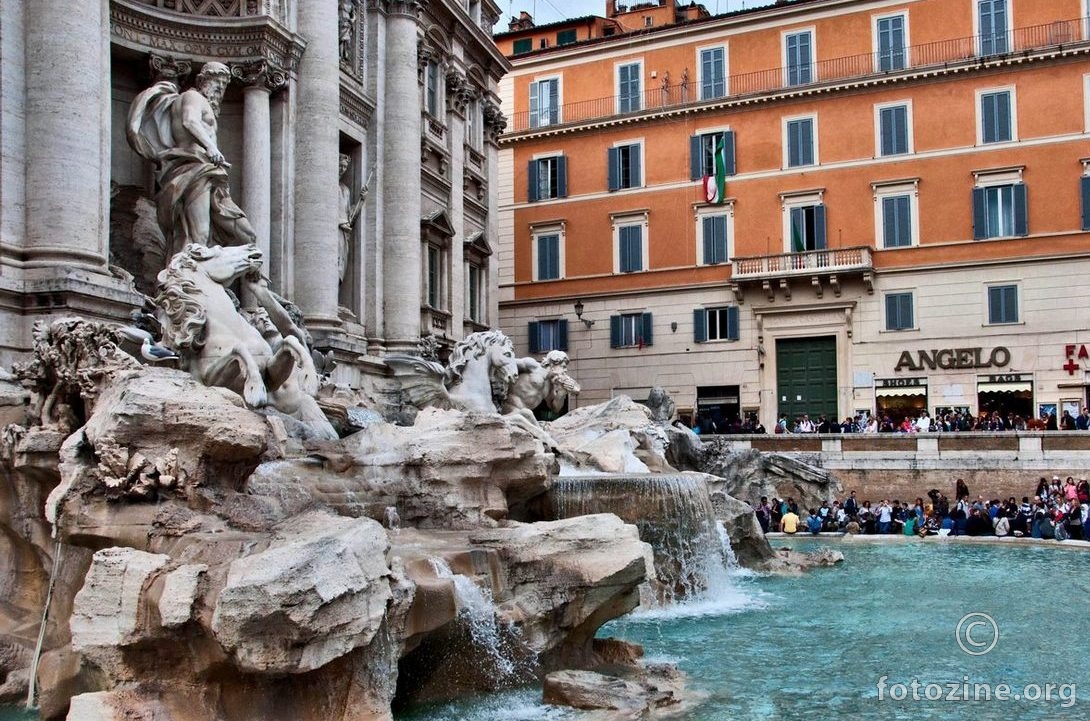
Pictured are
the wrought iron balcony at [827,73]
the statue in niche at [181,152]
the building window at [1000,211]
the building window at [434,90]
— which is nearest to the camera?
the statue in niche at [181,152]

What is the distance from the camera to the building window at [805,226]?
30.5 metres

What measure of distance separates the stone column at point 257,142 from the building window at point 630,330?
Result: 1693cm

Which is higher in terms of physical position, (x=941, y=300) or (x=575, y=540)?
(x=941, y=300)

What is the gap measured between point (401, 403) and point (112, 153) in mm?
5401

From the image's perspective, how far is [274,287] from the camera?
57.5 ft

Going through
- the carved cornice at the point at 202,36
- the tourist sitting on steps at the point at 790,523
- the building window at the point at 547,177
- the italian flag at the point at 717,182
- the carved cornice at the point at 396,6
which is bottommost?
the tourist sitting on steps at the point at 790,523

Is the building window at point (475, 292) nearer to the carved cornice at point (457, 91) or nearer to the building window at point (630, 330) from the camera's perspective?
the carved cornice at point (457, 91)

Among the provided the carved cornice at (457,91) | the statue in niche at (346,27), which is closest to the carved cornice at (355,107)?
the statue in niche at (346,27)

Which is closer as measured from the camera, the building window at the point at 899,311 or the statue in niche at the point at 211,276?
the statue in niche at the point at 211,276

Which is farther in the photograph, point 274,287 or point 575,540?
point 274,287

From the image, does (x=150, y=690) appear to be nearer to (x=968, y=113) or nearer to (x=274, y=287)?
(x=274, y=287)

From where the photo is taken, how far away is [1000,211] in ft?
93.6

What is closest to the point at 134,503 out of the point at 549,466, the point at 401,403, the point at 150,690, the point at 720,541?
the point at 150,690

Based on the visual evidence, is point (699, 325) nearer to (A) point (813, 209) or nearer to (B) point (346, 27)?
(A) point (813, 209)
